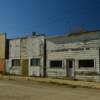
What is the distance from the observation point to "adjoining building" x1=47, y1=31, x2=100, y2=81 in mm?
28969

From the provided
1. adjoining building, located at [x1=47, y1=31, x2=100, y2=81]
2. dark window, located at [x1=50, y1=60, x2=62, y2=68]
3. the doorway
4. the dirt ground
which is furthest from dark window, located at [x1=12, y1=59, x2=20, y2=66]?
the dirt ground

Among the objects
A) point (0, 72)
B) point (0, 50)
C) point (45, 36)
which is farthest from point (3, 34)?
point (45, 36)

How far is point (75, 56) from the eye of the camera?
3089 cm

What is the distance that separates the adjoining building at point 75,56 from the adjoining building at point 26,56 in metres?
1.61

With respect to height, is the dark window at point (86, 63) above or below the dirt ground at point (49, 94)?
above

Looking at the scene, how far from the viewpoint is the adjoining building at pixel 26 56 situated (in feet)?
116

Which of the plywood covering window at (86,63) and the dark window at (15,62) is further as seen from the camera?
the dark window at (15,62)

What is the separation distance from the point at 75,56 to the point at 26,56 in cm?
898

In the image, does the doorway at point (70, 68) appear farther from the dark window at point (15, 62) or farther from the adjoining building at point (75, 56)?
the dark window at point (15, 62)

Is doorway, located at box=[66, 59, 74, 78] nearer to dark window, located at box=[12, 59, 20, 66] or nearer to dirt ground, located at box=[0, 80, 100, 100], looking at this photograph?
dark window, located at box=[12, 59, 20, 66]

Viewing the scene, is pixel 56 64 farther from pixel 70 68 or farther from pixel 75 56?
pixel 75 56

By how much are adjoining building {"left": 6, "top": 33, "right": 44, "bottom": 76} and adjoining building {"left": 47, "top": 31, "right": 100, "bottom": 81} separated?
5.27 feet

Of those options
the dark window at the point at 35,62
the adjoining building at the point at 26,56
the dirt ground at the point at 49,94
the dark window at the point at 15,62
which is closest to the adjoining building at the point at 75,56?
the adjoining building at the point at 26,56

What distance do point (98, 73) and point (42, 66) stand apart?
850 cm
